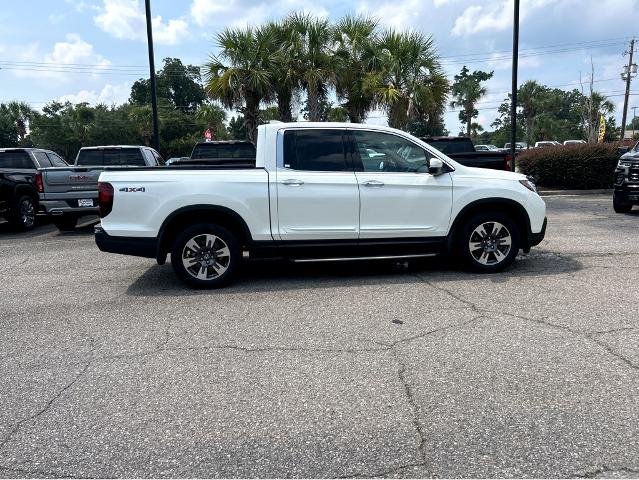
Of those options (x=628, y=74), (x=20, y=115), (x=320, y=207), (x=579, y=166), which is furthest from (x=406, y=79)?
(x=20, y=115)

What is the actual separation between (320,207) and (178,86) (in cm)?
8837

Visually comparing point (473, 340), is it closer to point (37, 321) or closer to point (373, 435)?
point (373, 435)

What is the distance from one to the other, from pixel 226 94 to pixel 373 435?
15.5m

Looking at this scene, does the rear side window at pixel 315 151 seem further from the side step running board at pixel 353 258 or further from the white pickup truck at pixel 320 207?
the side step running board at pixel 353 258

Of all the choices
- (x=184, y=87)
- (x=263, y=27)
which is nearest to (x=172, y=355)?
(x=263, y=27)

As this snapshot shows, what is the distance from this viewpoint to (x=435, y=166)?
643 centimetres

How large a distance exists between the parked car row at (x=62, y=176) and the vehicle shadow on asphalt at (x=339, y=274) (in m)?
1.97

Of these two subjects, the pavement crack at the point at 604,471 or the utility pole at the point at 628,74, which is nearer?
the pavement crack at the point at 604,471

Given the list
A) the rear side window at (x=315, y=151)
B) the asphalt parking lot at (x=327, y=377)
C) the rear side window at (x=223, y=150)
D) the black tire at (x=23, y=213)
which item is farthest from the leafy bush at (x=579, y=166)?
the black tire at (x=23, y=213)

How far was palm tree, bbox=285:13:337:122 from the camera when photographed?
17219 millimetres

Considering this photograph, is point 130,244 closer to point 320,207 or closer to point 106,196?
point 106,196

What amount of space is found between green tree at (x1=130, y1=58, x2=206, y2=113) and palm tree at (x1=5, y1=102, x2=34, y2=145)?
2664 cm

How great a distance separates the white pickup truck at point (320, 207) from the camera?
616cm

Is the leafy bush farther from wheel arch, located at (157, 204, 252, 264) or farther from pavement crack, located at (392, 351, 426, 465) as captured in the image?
pavement crack, located at (392, 351, 426, 465)
